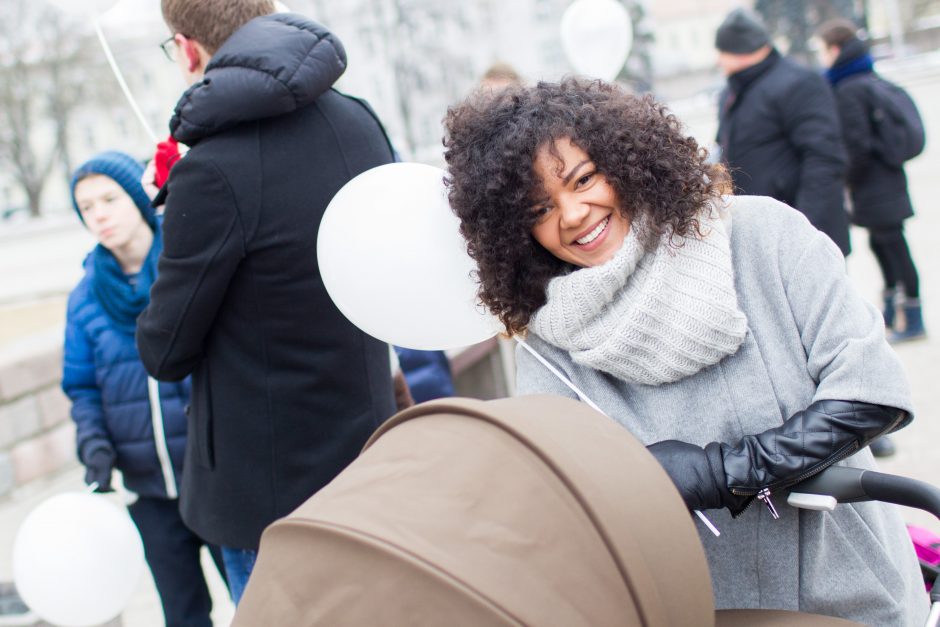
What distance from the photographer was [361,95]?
1370 cm

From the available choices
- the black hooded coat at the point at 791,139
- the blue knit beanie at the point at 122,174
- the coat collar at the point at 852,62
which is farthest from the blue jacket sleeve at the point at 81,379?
the coat collar at the point at 852,62

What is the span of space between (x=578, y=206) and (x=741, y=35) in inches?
121

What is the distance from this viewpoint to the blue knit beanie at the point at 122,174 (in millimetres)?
3019

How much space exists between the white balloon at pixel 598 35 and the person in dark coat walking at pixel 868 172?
1232 mm

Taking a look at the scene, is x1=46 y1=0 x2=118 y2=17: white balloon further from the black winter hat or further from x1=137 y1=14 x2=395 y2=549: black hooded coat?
the black winter hat

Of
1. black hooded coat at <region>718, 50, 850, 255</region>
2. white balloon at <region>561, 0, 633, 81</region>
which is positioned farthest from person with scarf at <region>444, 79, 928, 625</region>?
white balloon at <region>561, 0, 633, 81</region>

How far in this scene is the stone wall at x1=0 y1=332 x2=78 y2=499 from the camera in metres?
5.16

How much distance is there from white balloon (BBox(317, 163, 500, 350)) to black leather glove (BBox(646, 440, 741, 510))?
56 centimetres

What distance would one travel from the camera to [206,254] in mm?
2125

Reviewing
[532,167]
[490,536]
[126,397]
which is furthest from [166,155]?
[490,536]

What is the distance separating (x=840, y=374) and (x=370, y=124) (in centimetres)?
138

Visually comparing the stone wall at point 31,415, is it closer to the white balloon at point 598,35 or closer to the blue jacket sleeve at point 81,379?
the blue jacket sleeve at point 81,379

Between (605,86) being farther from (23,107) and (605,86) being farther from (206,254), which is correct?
(23,107)

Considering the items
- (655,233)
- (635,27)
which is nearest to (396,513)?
(655,233)
